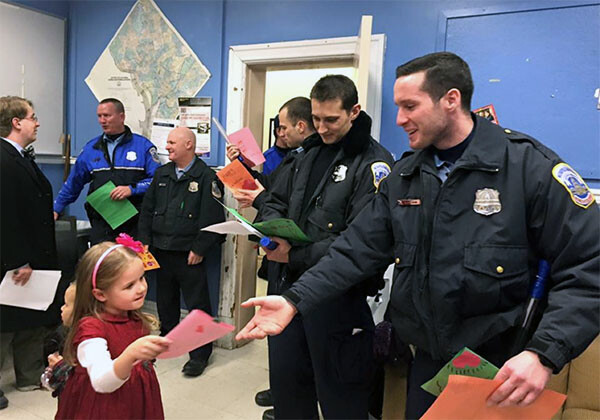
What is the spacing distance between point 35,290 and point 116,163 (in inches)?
52.6

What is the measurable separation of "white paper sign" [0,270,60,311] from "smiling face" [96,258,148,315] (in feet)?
3.15

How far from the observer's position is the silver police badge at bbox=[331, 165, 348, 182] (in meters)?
1.85

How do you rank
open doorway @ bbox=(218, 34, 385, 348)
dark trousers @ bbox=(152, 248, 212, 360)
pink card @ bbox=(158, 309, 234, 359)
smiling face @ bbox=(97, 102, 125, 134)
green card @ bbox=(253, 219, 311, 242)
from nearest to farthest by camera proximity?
pink card @ bbox=(158, 309, 234, 359) → green card @ bbox=(253, 219, 311, 242) → open doorway @ bbox=(218, 34, 385, 348) → dark trousers @ bbox=(152, 248, 212, 360) → smiling face @ bbox=(97, 102, 125, 134)

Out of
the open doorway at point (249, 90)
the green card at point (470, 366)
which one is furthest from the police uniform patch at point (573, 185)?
the open doorway at point (249, 90)

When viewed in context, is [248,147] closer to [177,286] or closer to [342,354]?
[177,286]

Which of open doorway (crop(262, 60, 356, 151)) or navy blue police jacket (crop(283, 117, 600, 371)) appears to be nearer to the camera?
navy blue police jacket (crop(283, 117, 600, 371))

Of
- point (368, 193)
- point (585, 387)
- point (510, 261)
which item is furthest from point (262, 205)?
point (585, 387)

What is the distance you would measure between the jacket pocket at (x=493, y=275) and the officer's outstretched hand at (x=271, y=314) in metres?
0.50

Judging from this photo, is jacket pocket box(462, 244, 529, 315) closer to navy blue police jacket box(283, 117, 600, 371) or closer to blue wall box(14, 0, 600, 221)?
navy blue police jacket box(283, 117, 600, 371)

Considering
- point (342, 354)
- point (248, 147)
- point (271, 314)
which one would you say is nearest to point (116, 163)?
point (248, 147)

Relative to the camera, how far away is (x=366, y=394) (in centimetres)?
189

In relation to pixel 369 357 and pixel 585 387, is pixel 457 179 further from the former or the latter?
pixel 585 387

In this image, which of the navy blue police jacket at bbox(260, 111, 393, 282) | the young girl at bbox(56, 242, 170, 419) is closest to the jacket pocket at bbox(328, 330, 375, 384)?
the navy blue police jacket at bbox(260, 111, 393, 282)

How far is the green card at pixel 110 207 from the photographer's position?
318 cm
